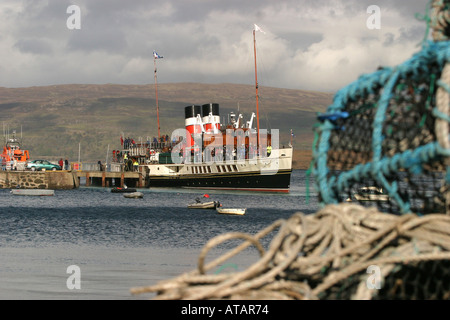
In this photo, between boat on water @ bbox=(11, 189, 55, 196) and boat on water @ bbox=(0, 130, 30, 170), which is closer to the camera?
boat on water @ bbox=(11, 189, 55, 196)

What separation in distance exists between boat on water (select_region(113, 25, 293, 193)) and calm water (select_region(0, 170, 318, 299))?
7.36 meters

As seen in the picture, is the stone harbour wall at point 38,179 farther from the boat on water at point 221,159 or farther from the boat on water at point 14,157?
the boat on water at point 221,159

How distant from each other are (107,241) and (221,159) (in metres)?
43.8

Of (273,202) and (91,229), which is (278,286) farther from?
(273,202)

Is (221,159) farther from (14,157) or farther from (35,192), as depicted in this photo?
(14,157)

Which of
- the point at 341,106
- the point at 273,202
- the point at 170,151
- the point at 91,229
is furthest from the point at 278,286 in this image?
the point at 170,151

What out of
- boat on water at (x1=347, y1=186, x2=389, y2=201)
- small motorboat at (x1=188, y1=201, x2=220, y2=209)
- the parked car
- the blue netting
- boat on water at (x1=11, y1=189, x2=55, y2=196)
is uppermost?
the blue netting

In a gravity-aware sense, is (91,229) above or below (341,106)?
below

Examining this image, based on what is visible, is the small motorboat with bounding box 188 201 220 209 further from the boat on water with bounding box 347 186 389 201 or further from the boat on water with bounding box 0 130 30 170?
the boat on water with bounding box 347 186 389 201

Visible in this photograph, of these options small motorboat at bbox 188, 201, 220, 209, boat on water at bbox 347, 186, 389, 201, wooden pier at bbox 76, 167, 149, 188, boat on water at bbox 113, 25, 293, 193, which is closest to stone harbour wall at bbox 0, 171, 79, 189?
wooden pier at bbox 76, 167, 149, 188

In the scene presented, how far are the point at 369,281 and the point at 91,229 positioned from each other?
33393 mm

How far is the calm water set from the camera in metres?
18.4

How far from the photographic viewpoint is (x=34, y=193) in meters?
72.6

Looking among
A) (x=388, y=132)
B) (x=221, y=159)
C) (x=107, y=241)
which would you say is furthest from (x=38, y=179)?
(x=388, y=132)
